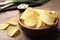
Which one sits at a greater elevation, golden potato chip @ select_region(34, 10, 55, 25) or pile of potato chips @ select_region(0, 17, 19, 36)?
golden potato chip @ select_region(34, 10, 55, 25)

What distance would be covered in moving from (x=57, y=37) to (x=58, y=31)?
→ 4 centimetres

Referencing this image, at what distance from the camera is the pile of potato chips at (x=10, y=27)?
682 mm

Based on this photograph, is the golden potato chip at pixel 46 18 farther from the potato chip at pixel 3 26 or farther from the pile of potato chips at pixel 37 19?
A: the potato chip at pixel 3 26

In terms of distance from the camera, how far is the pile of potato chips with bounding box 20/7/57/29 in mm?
611

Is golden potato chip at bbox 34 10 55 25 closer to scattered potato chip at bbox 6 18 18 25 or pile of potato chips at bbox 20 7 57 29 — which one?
pile of potato chips at bbox 20 7 57 29

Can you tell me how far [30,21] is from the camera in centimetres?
62

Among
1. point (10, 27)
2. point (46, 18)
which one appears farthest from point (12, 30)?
point (46, 18)

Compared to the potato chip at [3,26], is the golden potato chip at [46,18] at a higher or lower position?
higher

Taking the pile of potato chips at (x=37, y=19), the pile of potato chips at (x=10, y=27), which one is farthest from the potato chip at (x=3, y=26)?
the pile of potato chips at (x=37, y=19)

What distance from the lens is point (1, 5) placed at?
904 mm

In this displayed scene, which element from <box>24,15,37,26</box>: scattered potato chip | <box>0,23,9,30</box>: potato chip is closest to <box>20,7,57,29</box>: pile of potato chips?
<box>24,15,37,26</box>: scattered potato chip

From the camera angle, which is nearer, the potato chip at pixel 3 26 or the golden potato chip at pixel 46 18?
the golden potato chip at pixel 46 18

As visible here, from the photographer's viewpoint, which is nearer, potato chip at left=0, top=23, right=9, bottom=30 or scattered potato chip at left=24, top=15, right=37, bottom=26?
scattered potato chip at left=24, top=15, right=37, bottom=26

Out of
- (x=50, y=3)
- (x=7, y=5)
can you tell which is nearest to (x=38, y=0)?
(x=50, y=3)
